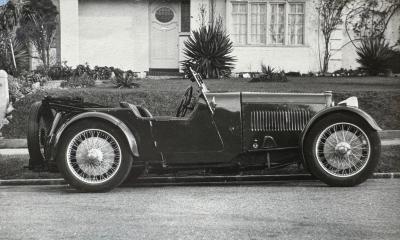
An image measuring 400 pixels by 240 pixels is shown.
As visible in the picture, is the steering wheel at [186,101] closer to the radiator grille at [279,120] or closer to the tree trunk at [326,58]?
the radiator grille at [279,120]

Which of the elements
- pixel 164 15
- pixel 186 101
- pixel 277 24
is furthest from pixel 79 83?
pixel 186 101

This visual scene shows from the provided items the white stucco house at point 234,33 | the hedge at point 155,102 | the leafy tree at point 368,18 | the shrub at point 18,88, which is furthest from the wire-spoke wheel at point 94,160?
the leafy tree at point 368,18

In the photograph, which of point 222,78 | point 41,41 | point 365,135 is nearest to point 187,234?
point 365,135

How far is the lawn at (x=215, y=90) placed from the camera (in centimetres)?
1354

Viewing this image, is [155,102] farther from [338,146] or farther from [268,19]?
[268,19]

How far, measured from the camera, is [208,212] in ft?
20.6

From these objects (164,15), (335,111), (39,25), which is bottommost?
(335,111)

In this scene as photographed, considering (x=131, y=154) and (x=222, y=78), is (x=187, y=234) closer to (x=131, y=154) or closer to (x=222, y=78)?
(x=131, y=154)

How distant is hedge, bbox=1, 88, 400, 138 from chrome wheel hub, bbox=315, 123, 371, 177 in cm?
554

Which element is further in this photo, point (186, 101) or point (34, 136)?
point (186, 101)

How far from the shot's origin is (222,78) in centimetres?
1998

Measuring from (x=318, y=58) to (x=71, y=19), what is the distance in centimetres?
810

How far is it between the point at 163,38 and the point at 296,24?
4.40 meters

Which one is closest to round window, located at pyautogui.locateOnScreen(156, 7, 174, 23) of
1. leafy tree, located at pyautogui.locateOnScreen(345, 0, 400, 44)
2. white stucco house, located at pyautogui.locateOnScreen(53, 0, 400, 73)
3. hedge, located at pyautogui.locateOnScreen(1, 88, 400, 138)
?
white stucco house, located at pyautogui.locateOnScreen(53, 0, 400, 73)
